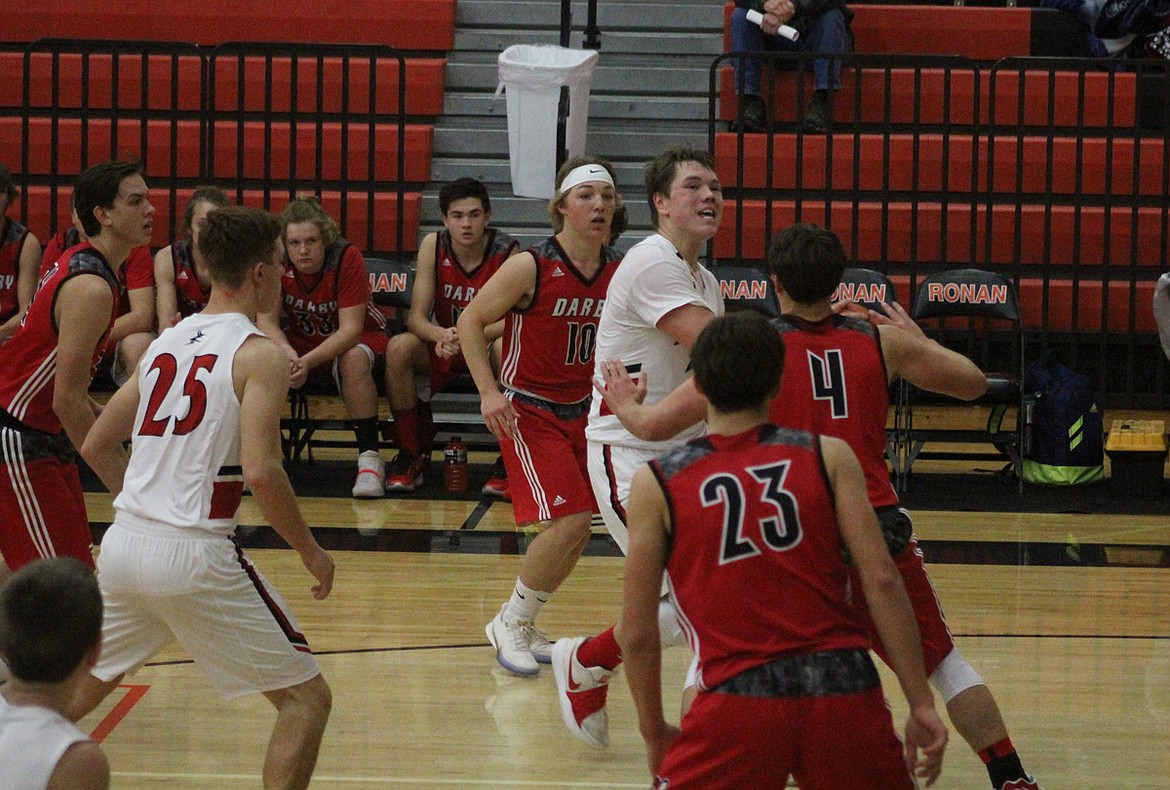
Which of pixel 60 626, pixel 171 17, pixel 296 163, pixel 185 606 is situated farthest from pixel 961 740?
pixel 171 17

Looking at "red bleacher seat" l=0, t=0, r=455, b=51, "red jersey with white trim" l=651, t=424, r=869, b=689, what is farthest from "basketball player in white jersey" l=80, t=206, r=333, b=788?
"red bleacher seat" l=0, t=0, r=455, b=51

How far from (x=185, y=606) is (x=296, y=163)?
262 inches

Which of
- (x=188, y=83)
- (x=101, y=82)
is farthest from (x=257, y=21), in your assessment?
(x=101, y=82)

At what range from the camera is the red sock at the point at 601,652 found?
4.37 metres

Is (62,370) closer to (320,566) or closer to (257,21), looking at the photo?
(320,566)

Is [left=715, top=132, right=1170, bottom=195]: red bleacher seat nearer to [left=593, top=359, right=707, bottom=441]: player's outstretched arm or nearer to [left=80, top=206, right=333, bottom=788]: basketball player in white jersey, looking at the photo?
[left=593, top=359, right=707, bottom=441]: player's outstretched arm

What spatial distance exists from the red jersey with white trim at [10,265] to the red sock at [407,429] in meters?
2.00

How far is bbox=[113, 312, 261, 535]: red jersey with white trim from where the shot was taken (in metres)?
3.44

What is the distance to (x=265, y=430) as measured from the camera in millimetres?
3385

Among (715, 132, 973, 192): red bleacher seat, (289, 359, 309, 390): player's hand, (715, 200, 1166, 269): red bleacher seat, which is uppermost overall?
→ (715, 132, 973, 192): red bleacher seat

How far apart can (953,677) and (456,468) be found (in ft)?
16.1

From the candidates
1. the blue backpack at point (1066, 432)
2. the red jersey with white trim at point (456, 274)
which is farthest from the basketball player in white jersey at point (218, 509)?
the blue backpack at point (1066, 432)

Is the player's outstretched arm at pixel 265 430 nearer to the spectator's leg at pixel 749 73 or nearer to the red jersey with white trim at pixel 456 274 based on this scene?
the red jersey with white trim at pixel 456 274

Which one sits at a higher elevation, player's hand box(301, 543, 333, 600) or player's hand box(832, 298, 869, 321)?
player's hand box(832, 298, 869, 321)
